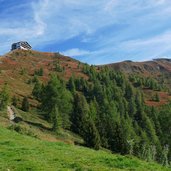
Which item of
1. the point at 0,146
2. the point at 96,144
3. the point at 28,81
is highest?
the point at 28,81

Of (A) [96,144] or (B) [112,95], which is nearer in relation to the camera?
(A) [96,144]

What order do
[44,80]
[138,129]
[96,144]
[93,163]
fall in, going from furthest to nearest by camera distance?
[44,80], [138,129], [96,144], [93,163]

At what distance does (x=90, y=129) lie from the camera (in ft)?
241

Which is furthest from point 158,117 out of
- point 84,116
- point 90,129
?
point 90,129

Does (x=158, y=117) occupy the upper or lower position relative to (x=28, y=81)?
lower

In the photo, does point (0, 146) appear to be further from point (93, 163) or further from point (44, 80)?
point (44, 80)

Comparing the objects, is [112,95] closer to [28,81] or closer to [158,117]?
[158,117]

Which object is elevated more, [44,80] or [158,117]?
[44,80]

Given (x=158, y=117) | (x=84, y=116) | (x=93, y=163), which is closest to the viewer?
(x=93, y=163)

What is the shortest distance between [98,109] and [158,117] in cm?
2719

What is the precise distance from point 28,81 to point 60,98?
76.7 m

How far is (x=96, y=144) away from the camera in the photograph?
236 feet

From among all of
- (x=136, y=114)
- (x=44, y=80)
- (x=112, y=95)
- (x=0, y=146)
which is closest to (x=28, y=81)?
(x=44, y=80)

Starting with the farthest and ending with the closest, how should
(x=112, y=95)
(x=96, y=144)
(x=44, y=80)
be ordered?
(x=44, y=80) → (x=112, y=95) → (x=96, y=144)
